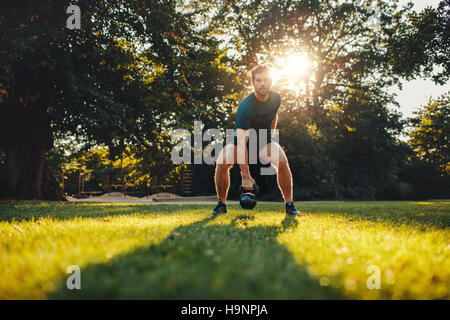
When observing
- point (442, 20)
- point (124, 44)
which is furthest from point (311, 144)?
point (124, 44)

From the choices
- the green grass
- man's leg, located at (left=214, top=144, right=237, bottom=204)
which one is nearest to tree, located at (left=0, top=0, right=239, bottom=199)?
man's leg, located at (left=214, top=144, right=237, bottom=204)

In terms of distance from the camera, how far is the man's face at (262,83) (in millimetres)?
4910

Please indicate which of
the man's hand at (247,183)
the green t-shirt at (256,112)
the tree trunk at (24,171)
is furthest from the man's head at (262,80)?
the tree trunk at (24,171)

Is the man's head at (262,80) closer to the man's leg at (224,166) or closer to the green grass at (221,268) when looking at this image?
the man's leg at (224,166)

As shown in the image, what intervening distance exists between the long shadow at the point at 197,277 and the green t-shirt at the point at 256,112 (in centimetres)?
329

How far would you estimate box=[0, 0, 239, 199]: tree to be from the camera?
1023cm

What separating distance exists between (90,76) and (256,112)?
29.7 ft

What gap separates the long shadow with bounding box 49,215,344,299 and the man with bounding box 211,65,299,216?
3036mm

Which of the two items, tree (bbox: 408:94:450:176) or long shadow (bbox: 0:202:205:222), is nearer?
long shadow (bbox: 0:202:205:222)

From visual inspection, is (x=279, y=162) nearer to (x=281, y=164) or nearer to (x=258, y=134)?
(x=281, y=164)

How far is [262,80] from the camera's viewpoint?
493 centimetres

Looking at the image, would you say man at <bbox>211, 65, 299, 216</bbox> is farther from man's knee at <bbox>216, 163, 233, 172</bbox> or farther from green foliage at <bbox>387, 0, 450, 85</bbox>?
green foliage at <bbox>387, 0, 450, 85</bbox>

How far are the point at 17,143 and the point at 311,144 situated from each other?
50.4ft

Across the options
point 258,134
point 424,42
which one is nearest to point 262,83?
point 258,134
